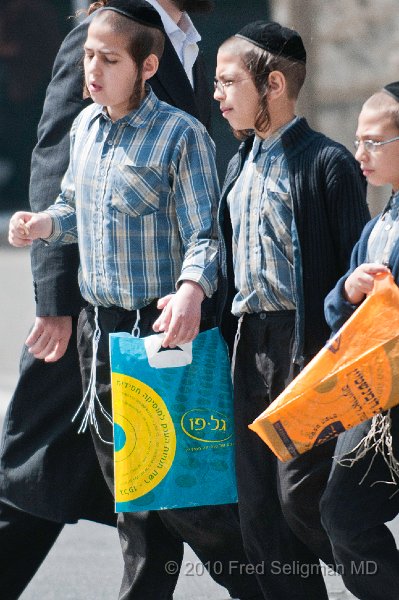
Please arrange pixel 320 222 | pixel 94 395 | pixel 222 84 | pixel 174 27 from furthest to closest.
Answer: pixel 174 27 < pixel 94 395 < pixel 222 84 < pixel 320 222

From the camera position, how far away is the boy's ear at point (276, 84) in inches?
131

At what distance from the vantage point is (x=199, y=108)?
3812 mm

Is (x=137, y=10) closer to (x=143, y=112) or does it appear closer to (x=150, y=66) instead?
(x=150, y=66)

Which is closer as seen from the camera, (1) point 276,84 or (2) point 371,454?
(2) point 371,454

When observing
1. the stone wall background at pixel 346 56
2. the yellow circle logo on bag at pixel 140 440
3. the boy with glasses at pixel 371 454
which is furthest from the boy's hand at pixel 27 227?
the stone wall background at pixel 346 56

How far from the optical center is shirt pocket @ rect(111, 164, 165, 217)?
134 inches

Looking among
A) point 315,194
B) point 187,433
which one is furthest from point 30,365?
point 315,194

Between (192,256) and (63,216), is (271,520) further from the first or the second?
(63,216)

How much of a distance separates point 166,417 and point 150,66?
2.81 feet

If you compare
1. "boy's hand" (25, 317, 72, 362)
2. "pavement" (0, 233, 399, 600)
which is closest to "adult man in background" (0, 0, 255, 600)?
"boy's hand" (25, 317, 72, 362)

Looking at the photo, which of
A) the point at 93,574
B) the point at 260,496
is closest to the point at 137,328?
the point at 260,496

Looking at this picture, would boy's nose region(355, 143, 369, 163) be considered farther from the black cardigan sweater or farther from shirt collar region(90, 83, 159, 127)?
shirt collar region(90, 83, 159, 127)

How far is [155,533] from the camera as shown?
3.60 meters

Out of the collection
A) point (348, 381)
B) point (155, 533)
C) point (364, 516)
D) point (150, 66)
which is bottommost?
point (155, 533)
